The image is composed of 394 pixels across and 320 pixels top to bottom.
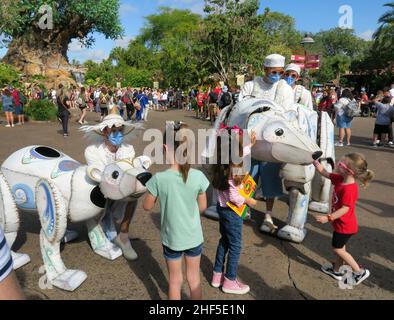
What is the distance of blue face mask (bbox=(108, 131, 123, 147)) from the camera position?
3344mm

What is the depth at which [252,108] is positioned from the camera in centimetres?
348

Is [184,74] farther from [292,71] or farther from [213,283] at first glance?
[213,283]

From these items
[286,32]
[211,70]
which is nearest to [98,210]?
[211,70]

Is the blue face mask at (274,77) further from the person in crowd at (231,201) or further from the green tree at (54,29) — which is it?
the green tree at (54,29)

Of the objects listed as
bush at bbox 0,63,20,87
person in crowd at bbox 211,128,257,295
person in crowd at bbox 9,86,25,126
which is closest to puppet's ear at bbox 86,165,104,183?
person in crowd at bbox 211,128,257,295

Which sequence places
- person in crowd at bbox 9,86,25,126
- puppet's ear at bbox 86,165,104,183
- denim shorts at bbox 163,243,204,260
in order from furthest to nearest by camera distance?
person in crowd at bbox 9,86,25,126 < puppet's ear at bbox 86,165,104,183 < denim shorts at bbox 163,243,204,260

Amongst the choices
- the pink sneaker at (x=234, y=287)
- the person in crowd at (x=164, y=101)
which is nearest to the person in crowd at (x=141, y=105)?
the person in crowd at (x=164, y=101)

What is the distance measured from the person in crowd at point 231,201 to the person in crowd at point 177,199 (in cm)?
31

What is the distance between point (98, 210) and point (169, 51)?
27.1 meters

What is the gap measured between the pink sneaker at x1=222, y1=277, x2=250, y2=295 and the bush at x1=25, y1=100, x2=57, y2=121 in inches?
554

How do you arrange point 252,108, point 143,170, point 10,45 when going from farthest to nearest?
1. point 10,45
2. point 252,108
3. point 143,170

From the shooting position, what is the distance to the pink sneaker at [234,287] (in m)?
3.01

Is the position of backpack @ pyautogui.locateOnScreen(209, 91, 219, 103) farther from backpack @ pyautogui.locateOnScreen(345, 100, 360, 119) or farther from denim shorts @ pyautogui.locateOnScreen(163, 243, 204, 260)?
denim shorts @ pyautogui.locateOnScreen(163, 243, 204, 260)

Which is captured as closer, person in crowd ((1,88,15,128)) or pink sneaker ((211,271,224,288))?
pink sneaker ((211,271,224,288))
